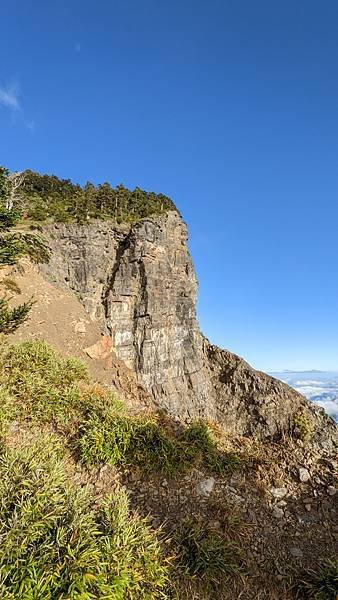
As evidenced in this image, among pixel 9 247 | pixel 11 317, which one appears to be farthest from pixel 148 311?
pixel 9 247

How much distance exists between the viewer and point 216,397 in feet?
109

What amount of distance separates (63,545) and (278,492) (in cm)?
522

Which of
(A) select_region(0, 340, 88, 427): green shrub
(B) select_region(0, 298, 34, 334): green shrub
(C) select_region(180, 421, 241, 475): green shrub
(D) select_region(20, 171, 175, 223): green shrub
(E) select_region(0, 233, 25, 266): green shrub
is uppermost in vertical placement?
(D) select_region(20, 171, 175, 223): green shrub

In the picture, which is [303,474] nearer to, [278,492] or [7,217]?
[278,492]

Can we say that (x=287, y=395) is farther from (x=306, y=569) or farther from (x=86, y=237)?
(x=86, y=237)

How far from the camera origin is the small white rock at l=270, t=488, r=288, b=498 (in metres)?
7.19

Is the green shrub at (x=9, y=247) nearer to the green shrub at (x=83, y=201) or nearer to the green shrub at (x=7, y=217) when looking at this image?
the green shrub at (x=7, y=217)

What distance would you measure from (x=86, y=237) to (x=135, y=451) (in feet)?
98.7

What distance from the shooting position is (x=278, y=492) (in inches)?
286

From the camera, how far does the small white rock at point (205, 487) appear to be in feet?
23.1

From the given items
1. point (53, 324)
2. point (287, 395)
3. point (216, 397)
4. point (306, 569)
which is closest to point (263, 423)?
point (287, 395)

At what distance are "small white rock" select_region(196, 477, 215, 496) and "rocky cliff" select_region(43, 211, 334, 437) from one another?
23914 mm

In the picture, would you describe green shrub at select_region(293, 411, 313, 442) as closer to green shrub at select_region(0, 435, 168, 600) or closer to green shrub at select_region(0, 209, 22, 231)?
green shrub at select_region(0, 435, 168, 600)

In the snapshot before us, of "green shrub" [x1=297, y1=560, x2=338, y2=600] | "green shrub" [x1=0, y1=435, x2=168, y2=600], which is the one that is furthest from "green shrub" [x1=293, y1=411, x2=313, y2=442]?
"green shrub" [x1=0, y1=435, x2=168, y2=600]
